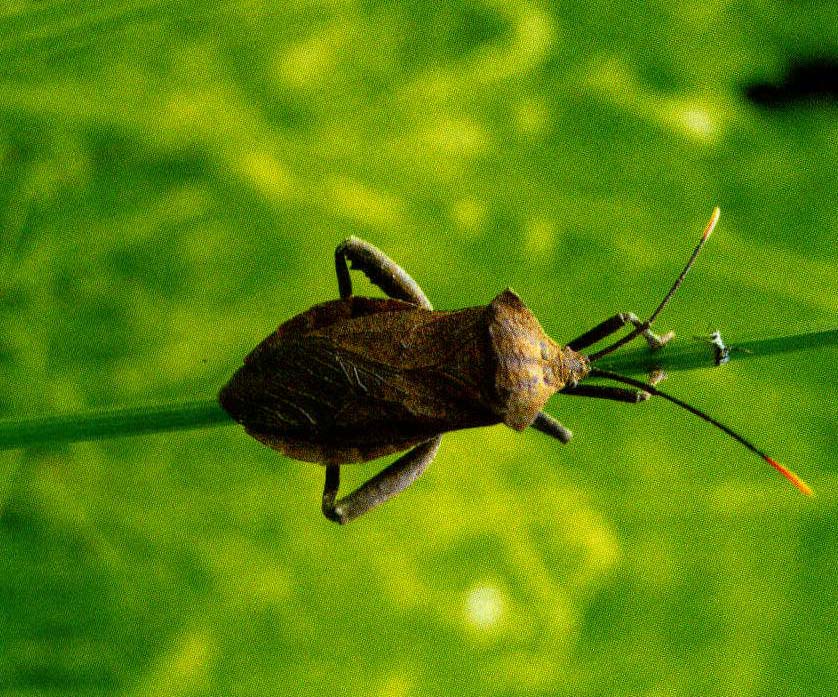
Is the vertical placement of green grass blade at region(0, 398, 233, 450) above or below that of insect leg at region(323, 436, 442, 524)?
above

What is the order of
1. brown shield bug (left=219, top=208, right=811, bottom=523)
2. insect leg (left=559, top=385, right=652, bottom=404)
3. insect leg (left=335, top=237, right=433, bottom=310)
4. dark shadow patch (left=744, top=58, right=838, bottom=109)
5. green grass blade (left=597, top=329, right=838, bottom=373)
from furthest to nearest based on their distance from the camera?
dark shadow patch (left=744, top=58, right=838, bottom=109) → insect leg (left=335, top=237, right=433, bottom=310) → insect leg (left=559, top=385, right=652, bottom=404) → brown shield bug (left=219, top=208, right=811, bottom=523) → green grass blade (left=597, top=329, right=838, bottom=373)

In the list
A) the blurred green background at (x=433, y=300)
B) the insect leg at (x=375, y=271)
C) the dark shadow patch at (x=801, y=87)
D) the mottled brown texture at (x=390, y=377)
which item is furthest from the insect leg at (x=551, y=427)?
the dark shadow patch at (x=801, y=87)

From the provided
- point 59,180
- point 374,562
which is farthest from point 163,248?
point 374,562

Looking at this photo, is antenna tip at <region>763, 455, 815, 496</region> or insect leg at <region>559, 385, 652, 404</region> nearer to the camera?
antenna tip at <region>763, 455, 815, 496</region>

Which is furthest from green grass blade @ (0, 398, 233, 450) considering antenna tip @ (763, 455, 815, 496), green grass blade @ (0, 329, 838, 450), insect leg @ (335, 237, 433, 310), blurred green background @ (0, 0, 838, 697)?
antenna tip @ (763, 455, 815, 496)

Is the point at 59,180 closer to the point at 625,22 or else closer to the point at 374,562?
the point at 374,562

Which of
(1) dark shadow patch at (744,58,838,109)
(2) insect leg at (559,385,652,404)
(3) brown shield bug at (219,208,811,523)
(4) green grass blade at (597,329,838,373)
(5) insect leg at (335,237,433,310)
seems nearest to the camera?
(4) green grass blade at (597,329,838,373)

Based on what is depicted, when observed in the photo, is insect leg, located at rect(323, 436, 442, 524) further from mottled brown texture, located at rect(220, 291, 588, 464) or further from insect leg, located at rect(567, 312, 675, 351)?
insect leg, located at rect(567, 312, 675, 351)
